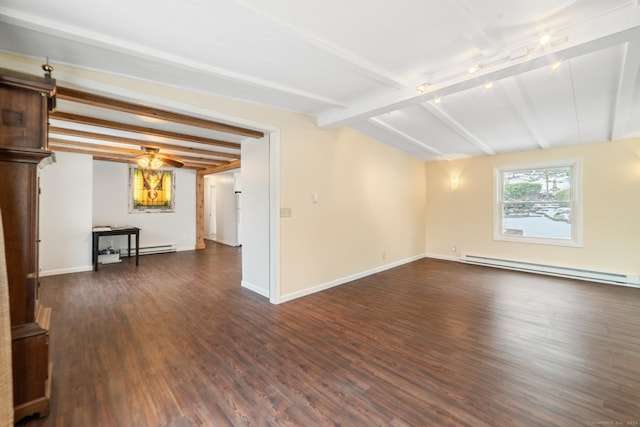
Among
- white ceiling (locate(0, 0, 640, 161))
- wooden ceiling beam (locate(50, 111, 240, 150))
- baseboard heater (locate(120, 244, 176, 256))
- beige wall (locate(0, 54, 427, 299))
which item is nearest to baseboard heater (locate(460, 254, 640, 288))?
beige wall (locate(0, 54, 427, 299))

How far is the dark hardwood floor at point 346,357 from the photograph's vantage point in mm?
1723

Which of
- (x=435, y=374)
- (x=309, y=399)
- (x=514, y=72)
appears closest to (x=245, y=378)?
(x=309, y=399)

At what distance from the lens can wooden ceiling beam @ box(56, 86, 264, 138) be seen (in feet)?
8.18

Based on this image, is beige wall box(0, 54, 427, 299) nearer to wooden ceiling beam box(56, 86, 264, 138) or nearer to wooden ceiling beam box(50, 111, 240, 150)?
wooden ceiling beam box(56, 86, 264, 138)

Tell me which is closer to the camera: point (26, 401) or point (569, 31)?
point (26, 401)

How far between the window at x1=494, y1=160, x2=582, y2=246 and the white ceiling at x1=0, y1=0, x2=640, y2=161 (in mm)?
1793

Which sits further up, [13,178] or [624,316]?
[13,178]

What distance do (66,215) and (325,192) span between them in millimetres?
5211

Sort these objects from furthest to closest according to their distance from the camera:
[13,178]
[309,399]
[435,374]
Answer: [435,374], [309,399], [13,178]

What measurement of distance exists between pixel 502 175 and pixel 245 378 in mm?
6381

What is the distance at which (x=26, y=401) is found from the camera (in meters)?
1.61

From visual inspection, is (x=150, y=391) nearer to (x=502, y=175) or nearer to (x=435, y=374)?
(x=435, y=374)

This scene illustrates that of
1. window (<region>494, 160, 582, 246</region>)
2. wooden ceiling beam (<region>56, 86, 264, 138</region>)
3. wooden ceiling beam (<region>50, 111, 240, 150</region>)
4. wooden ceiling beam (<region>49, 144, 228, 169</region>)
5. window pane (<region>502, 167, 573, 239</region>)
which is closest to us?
→ wooden ceiling beam (<region>56, 86, 264, 138</region>)

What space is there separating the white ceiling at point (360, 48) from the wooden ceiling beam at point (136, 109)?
1.19 feet
